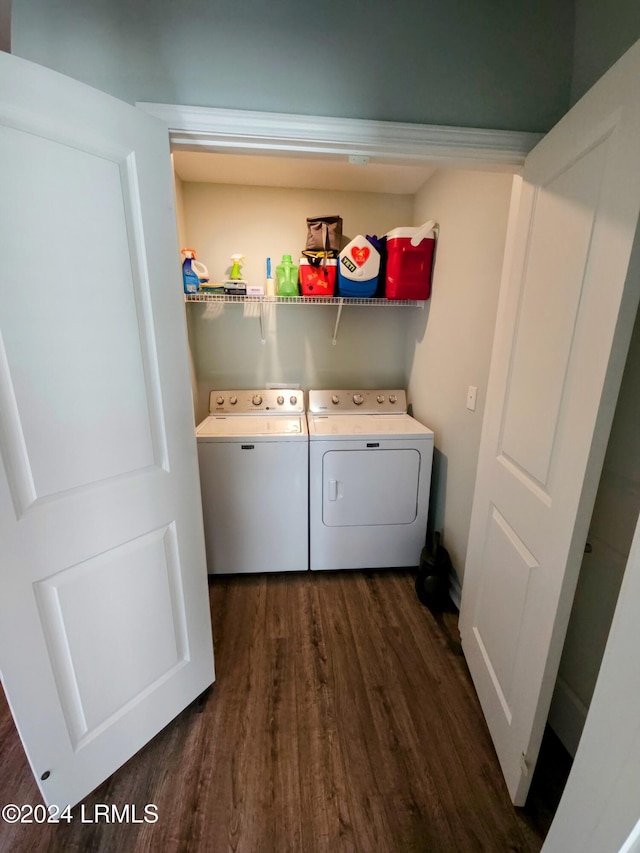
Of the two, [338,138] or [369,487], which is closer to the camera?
[338,138]

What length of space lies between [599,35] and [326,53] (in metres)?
0.81

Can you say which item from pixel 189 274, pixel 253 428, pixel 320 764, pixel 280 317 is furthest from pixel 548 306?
pixel 189 274

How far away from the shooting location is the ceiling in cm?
196

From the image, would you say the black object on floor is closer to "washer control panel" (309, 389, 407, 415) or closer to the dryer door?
the dryer door

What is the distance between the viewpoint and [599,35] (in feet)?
Answer: 3.33

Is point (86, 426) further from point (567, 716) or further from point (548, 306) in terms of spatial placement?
point (567, 716)

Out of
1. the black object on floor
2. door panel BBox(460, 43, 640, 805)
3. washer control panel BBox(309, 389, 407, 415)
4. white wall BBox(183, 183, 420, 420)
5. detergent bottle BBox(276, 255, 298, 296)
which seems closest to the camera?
door panel BBox(460, 43, 640, 805)

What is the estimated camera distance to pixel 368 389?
8.68 feet

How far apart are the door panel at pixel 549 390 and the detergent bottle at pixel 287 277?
1.35 m

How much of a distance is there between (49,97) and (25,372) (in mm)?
636

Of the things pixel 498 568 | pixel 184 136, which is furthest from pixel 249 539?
pixel 184 136

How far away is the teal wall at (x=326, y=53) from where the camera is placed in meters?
0.97

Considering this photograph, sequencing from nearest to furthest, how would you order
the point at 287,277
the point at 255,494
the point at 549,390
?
the point at 549,390, the point at 255,494, the point at 287,277

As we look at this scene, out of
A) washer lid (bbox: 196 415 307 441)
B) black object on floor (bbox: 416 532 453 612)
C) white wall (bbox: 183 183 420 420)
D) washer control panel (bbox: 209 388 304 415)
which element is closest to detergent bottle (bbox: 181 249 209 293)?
white wall (bbox: 183 183 420 420)
